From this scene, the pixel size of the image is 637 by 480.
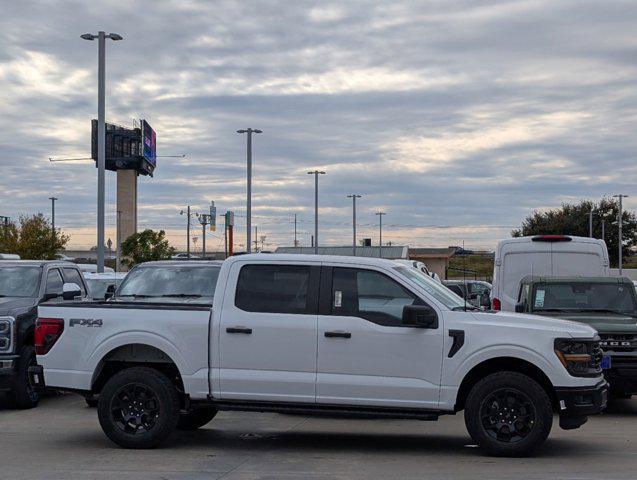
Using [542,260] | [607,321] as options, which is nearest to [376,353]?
[607,321]

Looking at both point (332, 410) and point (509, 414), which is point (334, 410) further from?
point (509, 414)

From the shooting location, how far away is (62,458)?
9578mm

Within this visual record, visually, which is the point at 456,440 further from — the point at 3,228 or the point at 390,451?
the point at 3,228

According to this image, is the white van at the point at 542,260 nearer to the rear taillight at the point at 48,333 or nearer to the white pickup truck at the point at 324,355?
the white pickup truck at the point at 324,355

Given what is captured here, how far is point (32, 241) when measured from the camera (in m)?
50.3

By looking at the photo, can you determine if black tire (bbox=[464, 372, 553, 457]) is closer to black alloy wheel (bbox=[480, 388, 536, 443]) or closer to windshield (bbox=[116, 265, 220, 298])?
black alloy wheel (bbox=[480, 388, 536, 443])

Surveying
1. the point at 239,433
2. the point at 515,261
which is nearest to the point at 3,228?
the point at 515,261

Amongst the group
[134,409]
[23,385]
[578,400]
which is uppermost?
[578,400]

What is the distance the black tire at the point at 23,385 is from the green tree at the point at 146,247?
42.6 meters

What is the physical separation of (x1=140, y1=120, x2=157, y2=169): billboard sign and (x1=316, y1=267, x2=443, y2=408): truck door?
270 feet

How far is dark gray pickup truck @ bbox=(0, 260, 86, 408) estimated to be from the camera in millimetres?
13219

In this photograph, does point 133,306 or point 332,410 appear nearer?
point 332,410

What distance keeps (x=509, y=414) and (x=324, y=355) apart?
1.92 metres

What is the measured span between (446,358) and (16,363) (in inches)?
263
